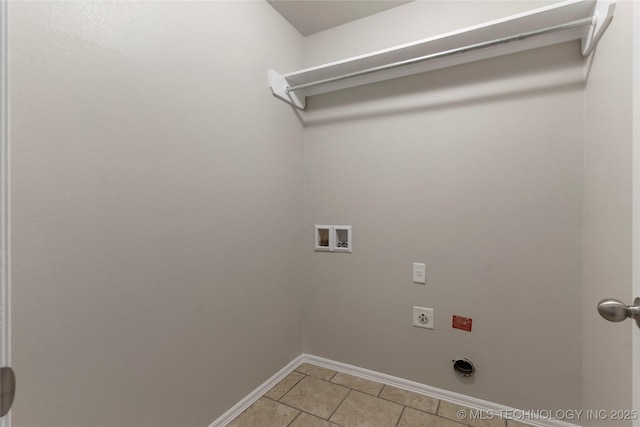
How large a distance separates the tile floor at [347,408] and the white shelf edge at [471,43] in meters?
1.87

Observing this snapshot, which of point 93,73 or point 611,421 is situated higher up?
point 93,73

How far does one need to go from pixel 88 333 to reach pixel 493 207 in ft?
6.27

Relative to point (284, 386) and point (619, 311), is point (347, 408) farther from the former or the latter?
point (619, 311)

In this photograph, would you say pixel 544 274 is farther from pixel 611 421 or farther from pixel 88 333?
pixel 88 333

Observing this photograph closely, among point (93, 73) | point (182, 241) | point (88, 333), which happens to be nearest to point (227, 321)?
point (182, 241)

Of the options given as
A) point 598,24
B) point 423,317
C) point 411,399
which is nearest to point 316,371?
point 411,399

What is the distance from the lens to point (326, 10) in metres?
1.87

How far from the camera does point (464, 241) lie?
1663 millimetres

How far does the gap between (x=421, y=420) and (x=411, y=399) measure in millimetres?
177

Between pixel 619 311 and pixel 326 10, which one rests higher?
pixel 326 10

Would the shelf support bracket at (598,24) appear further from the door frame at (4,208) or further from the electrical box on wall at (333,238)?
the door frame at (4,208)

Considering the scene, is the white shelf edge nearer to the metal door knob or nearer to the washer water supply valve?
the metal door knob

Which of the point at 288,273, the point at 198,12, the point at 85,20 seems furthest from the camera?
the point at 288,273

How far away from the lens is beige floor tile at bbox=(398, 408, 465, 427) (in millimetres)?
1496
